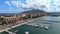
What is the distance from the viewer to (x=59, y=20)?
2799mm

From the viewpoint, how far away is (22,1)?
289 cm

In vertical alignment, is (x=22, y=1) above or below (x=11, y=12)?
above

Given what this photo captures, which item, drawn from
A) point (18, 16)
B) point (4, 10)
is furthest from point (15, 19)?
point (4, 10)

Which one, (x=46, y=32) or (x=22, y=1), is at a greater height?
(x=22, y=1)

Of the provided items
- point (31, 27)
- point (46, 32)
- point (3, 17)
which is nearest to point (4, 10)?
point (3, 17)

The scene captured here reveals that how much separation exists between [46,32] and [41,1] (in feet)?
1.88

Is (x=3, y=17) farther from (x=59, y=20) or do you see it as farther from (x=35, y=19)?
(x=59, y=20)

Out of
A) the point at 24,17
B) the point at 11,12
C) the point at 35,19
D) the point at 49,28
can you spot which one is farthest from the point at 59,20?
the point at 11,12

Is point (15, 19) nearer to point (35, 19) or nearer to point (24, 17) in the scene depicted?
point (24, 17)

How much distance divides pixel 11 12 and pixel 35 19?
0.47m

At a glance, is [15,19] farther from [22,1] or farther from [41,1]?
[41,1]

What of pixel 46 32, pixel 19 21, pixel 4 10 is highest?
pixel 4 10

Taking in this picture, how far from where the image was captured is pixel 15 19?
9.60 feet

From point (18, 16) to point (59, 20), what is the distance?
760 mm
